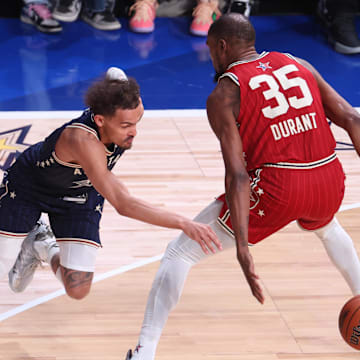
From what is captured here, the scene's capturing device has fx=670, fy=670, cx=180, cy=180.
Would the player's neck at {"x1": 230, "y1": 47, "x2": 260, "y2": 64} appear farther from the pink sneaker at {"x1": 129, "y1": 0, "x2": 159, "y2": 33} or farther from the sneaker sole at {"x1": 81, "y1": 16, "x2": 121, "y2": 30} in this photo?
the sneaker sole at {"x1": 81, "y1": 16, "x2": 121, "y2": 30}

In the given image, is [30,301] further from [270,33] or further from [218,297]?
[270,33]

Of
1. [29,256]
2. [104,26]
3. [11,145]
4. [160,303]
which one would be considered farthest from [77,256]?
[104,26]

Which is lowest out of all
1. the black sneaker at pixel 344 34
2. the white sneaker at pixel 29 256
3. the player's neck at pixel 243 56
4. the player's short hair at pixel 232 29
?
the black sneaker at pixel 344 34

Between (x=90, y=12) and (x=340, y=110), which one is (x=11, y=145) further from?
(x=90, y=12)

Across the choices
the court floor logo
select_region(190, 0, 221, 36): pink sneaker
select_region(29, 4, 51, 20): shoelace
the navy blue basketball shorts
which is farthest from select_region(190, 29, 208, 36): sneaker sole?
the navy blue basketball shorts

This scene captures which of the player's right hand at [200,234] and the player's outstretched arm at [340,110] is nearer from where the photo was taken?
the player's right hand at [200,234]

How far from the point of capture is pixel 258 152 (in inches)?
110

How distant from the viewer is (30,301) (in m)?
3.54

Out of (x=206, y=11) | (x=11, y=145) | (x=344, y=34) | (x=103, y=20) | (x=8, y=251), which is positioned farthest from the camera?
(x=103, y=20)

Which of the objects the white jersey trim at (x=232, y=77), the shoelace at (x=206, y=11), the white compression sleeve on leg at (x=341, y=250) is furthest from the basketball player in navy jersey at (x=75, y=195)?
the shoelace at (x=206, y=11)

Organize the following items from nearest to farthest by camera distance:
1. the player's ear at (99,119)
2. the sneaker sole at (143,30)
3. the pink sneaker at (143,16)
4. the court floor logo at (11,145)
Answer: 1. the player's ear at (99,119)
2. the court floor logo at (11,145)
3. the pink sneaker at (143,16)
4. the sneaker sole at (143,30)

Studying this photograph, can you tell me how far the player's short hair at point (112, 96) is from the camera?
273 cm

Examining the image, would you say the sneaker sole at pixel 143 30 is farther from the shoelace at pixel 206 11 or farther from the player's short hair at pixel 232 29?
the player's short hair at pixel 232 29

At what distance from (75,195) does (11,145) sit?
7.56 feet
